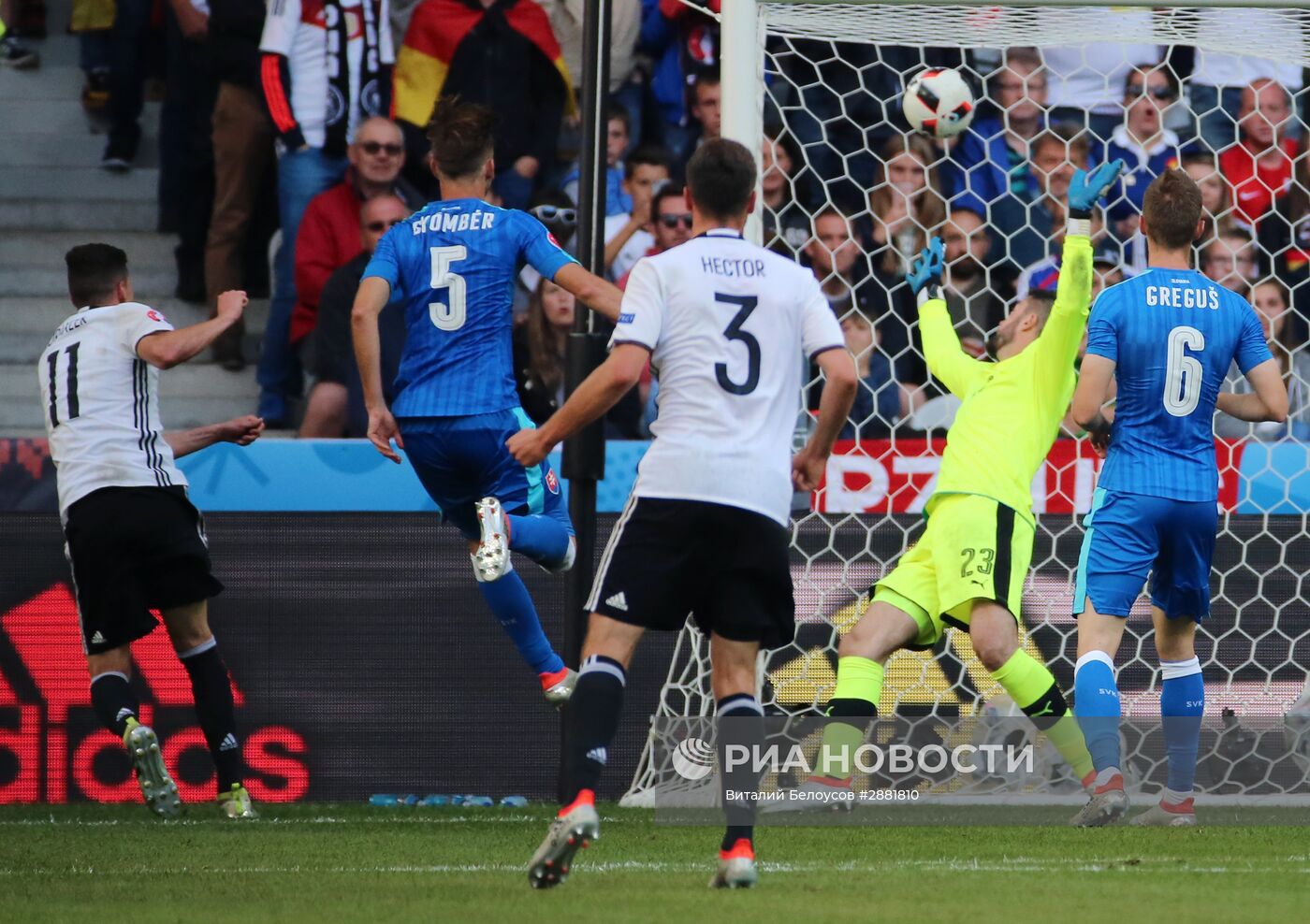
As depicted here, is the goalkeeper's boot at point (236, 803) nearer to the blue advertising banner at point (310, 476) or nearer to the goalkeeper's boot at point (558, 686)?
the goalkeeper's boot at point (558, 686)

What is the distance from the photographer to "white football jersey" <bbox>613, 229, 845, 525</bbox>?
4.46 m

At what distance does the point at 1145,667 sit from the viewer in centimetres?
734

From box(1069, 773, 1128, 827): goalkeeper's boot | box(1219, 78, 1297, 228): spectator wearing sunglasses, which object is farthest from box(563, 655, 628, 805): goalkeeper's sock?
box(1219, 78, 1297, 228): spectator wearing sunglasses

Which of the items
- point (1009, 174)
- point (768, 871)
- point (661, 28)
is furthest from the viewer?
point (661, 28)

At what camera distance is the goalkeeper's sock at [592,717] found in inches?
171

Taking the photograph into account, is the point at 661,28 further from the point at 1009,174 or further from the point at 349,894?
the point at 349,894

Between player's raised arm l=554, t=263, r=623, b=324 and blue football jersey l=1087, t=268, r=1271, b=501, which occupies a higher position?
player's raised arm l=554, t=263, r=623, b=324

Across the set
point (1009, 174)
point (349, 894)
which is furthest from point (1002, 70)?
point (349, 894)

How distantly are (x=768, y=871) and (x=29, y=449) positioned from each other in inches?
180

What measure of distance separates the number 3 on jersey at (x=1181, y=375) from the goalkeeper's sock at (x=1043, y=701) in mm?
951

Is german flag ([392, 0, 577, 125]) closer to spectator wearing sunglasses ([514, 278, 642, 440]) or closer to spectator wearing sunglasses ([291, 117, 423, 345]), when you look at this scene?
spectator wearing sunglasses ([291, 117, 423, 345])

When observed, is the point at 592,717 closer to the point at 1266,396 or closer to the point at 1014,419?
the point at 1014,419

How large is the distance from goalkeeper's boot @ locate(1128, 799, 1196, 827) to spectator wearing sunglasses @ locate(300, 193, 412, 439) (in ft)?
14.7

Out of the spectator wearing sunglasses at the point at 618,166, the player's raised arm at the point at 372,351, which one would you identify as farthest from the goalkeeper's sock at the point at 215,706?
the spectator wearing sunglasses at the point at 618,166
